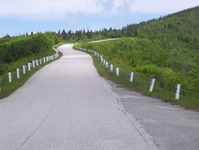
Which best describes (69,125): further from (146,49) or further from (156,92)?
(146,49)

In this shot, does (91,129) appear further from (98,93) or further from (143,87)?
(143,87)

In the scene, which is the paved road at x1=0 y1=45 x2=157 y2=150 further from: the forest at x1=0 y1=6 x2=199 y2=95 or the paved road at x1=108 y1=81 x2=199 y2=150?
the forest at x1=0 y1=6 x2=199 y2=95

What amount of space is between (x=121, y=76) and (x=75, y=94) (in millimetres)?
9243

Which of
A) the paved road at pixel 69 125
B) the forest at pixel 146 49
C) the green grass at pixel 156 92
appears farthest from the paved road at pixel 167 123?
the forest at pixel 146 49

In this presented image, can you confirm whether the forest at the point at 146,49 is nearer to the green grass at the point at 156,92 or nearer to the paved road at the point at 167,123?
the green grass at the point at 156,92

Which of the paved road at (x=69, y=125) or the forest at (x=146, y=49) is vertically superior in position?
the paved road at (x=69, y=125)

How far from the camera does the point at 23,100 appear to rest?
14.2 meters

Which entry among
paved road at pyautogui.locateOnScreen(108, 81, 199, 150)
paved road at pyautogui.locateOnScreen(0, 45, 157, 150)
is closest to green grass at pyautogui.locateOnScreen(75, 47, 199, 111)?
paved road at pyautogui.locateOnScreen(108, 81, 199, 150)

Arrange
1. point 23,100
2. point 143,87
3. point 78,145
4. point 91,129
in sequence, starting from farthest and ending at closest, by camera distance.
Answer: point 143,87 → point 23,100 → point 91,129 → point 78,145

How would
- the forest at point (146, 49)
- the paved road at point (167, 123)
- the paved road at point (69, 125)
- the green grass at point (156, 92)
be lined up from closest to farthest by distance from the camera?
the paved road at point (69, 125) < the paved road at point (167, 123) < the green grass at point (156, 92) < the forest at point (146, 49)

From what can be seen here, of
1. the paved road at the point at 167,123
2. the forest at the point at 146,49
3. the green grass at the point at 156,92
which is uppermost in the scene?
the paved road at the point at 167,123

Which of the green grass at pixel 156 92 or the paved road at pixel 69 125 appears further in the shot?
the green grass at pixel 156 92

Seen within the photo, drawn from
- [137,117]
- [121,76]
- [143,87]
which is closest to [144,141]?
[137,117]

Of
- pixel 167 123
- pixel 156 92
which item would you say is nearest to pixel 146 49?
pixel 156 92
